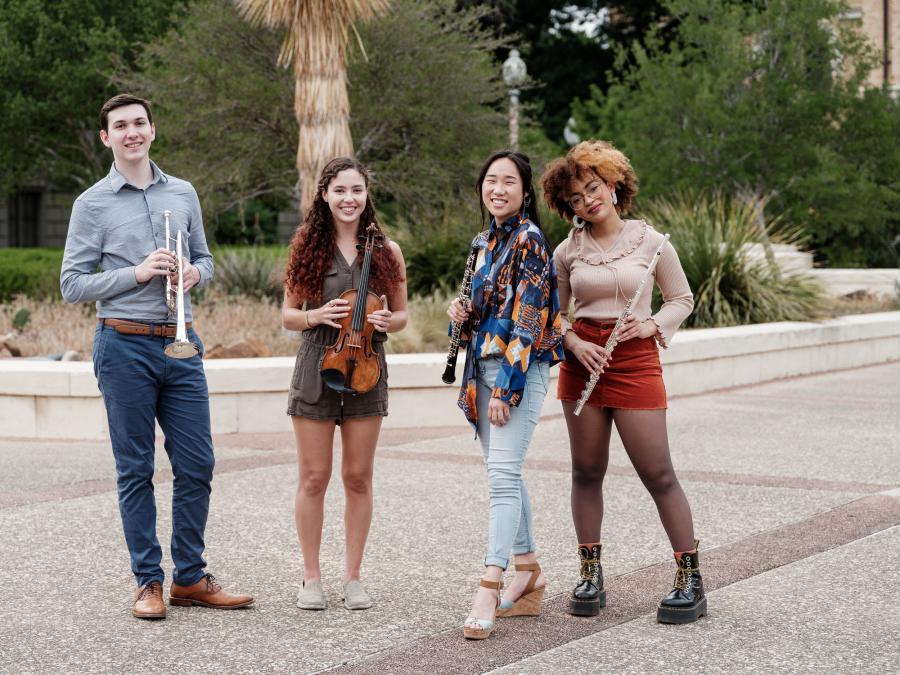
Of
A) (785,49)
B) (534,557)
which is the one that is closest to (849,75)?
(785,49)

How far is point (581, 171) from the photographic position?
16.0 feet

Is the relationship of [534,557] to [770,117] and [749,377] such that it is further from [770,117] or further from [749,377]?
[770,117]

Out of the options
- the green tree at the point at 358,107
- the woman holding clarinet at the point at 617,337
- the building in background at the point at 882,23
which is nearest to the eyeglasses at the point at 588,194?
the woman holding clarinet at the point at 617,337

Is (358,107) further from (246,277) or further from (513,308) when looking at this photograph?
(513,308)

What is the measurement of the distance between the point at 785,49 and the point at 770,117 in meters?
1.15

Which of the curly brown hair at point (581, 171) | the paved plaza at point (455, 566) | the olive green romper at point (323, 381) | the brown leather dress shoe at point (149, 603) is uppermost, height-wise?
the curly brown hair at point (581, 171)

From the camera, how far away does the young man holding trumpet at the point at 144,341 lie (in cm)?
485

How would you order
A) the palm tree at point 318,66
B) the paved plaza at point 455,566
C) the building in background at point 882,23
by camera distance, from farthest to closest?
the building in background at point 882,23, the palm tree at point 318,66, the paved plaza at point 455,566

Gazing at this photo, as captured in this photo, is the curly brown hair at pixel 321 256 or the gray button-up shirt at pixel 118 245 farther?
the curly brown hair at pixel 321 256

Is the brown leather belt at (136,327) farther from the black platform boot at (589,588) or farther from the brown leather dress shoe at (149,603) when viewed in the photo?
the black platform boot at (589,588)

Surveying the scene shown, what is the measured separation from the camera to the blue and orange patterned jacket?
459 cm

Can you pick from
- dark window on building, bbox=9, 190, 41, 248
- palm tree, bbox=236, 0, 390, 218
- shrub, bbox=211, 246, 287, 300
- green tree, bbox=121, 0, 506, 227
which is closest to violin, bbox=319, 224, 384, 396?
palm tree, bbox=236, 0, 390, 218

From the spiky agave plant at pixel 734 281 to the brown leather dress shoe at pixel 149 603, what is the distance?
10.1 metres

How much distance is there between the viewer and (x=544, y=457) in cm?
868
